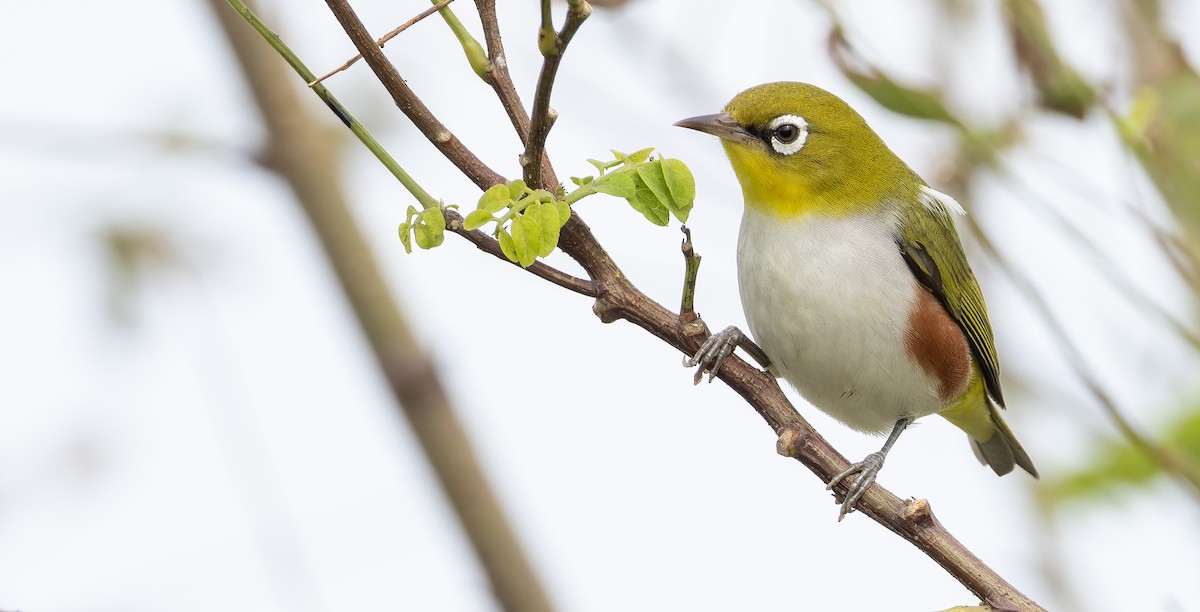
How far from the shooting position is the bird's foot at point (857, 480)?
10.9 ft

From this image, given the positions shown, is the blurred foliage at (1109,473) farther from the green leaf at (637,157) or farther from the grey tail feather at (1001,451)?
the green leaf at (637,157)

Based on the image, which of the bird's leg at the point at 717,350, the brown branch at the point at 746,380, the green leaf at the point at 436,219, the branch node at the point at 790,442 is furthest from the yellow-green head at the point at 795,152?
the green leaf at the point at 436,219

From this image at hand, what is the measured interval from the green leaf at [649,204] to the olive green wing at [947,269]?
2688 millimetres

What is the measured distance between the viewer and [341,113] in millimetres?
2447

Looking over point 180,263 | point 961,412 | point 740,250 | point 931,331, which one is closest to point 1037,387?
point 931,331

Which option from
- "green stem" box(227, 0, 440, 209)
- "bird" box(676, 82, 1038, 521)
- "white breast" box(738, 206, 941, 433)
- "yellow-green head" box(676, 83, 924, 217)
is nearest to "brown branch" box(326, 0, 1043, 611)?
"green stem" box(227, 0, 440, 209)

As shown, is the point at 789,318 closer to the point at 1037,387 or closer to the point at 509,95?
the point at 1037,387

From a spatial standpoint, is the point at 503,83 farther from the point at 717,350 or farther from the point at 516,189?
the point at 717,350

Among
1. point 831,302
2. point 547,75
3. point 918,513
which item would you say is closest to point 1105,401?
point 918,513

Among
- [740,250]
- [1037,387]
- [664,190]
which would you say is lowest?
[1037,387]

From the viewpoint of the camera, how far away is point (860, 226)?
488 centimetres

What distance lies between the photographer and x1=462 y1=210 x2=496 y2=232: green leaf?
2.35m

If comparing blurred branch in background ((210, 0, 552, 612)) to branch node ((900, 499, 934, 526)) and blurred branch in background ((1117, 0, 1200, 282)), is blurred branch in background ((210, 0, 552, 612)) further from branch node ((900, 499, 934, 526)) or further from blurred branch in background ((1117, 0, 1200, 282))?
blurred branch in background ((1117, 0, 1200, 282))

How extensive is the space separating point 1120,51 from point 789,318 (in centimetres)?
Answer: 155
